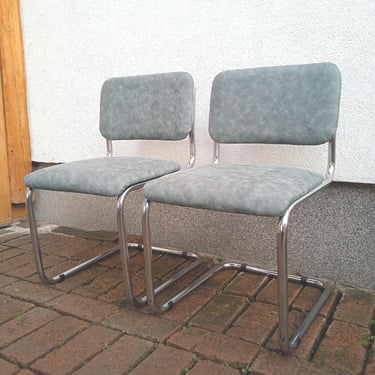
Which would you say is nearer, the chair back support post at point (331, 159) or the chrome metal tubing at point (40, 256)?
the chair back support post at point (331, 159)

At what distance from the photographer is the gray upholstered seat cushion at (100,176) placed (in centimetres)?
119

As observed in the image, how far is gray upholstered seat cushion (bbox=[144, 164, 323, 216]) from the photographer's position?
91 centimetres

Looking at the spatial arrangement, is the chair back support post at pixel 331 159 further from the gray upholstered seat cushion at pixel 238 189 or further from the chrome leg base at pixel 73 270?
the chrome leg base at pixel 73 270

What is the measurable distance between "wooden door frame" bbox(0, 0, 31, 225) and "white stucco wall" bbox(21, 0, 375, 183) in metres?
0.05

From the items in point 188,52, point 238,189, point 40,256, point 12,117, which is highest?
point 188,52

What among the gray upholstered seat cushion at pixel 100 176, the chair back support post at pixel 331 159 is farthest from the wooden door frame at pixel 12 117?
the chair back support post at pixel 331 159

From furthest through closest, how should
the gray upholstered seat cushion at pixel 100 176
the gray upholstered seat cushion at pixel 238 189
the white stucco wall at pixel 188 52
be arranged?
the white stucco wall at pixel 188 52, the gray upholstered seat cushion at pixel 100 176, the gray upholstered seat cushion at pixel 238 189

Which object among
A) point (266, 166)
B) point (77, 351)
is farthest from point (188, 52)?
point (77, 351)

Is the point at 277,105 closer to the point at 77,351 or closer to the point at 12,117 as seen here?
the point at 77,351

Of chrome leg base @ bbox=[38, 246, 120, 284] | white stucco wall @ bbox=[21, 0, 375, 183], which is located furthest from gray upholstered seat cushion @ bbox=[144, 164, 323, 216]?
chrome leg base @ bbox=[38, 246, 120, 284]

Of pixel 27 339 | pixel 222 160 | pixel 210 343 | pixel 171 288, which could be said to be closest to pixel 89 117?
pixel 222 160

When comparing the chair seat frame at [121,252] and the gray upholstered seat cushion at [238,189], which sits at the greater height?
the gray upholstered seat cushion at [238,189]

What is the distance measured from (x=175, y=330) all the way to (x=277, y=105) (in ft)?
2.69

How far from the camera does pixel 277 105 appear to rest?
1300 millimetres
